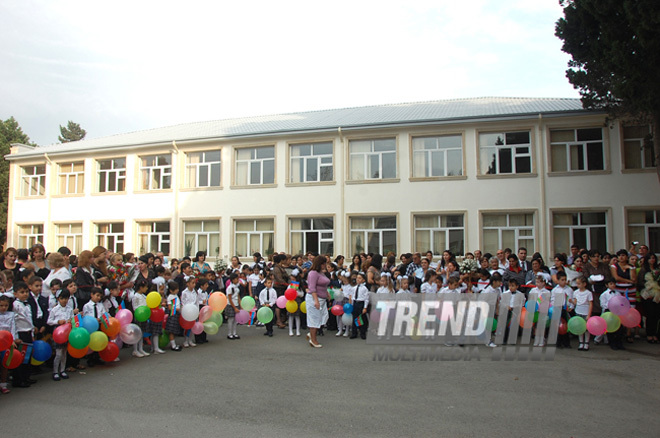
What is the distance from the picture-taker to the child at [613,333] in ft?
28.9

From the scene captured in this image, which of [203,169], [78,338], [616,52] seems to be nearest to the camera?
[78,338]

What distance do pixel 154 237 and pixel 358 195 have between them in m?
10.1

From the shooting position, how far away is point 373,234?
19.7m

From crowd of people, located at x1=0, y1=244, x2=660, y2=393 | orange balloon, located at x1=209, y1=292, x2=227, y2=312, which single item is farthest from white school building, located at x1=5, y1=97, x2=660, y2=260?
orange balloon, located at x1=209, y1=292, x2=227, y2=312

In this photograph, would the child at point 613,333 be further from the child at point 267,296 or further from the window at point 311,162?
the window at point 311,162

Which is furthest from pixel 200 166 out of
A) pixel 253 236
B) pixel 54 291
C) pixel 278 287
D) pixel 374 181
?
pixel 54 291

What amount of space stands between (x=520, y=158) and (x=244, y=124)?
43.9 feet

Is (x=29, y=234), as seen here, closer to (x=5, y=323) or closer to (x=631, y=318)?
(x=5, y=323)

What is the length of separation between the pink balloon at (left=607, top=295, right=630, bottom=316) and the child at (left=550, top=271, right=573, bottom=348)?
71 cm

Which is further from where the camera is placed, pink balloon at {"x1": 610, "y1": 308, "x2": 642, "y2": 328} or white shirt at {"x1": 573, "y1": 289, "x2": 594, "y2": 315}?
white shirt at {"x1": 573, "y1": 289, "x2": 594, "y2": 315}

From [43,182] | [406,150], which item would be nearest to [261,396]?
[406,150]

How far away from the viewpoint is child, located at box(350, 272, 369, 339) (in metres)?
10.1

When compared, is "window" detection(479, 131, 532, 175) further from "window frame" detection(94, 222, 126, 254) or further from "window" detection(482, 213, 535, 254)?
"window frame" detection(94, 222, 126, 254)

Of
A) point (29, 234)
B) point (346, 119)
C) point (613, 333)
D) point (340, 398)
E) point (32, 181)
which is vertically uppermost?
point (346, 119)
